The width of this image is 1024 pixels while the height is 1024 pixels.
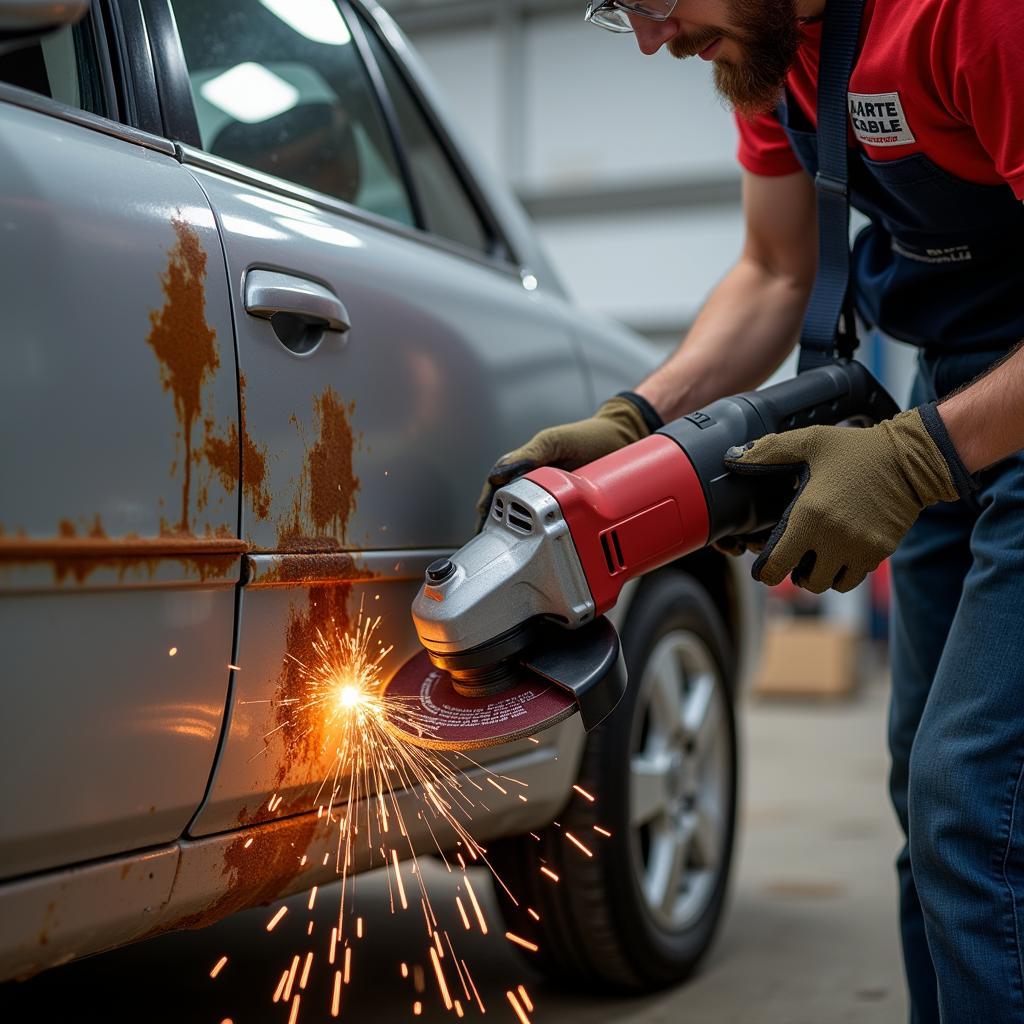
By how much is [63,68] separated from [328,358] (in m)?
0.48

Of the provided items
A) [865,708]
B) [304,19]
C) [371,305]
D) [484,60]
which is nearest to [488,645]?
[371,305]

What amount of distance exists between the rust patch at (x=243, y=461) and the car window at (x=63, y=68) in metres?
0.41

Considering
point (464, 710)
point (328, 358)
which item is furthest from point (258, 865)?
point (328, 358)

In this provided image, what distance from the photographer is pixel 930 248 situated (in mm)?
1710

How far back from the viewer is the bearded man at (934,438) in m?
1.42

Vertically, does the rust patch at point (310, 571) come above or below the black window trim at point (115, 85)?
below

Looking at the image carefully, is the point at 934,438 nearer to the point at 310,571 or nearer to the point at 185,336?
the point at 310,571

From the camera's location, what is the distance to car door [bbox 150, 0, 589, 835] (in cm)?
148

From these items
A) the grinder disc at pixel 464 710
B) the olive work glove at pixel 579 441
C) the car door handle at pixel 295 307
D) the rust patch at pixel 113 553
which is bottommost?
the grinder disc at pixel 464 710

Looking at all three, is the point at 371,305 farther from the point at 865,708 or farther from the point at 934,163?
the point at 865,708

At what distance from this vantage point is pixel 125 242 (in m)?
1.29

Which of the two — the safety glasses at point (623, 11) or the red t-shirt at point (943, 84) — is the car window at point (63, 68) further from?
the red t-shirt at point (943, 84)

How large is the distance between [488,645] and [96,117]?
81cm

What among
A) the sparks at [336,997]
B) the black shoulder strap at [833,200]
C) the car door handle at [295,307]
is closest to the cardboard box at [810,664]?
the sparks at [336,997]
